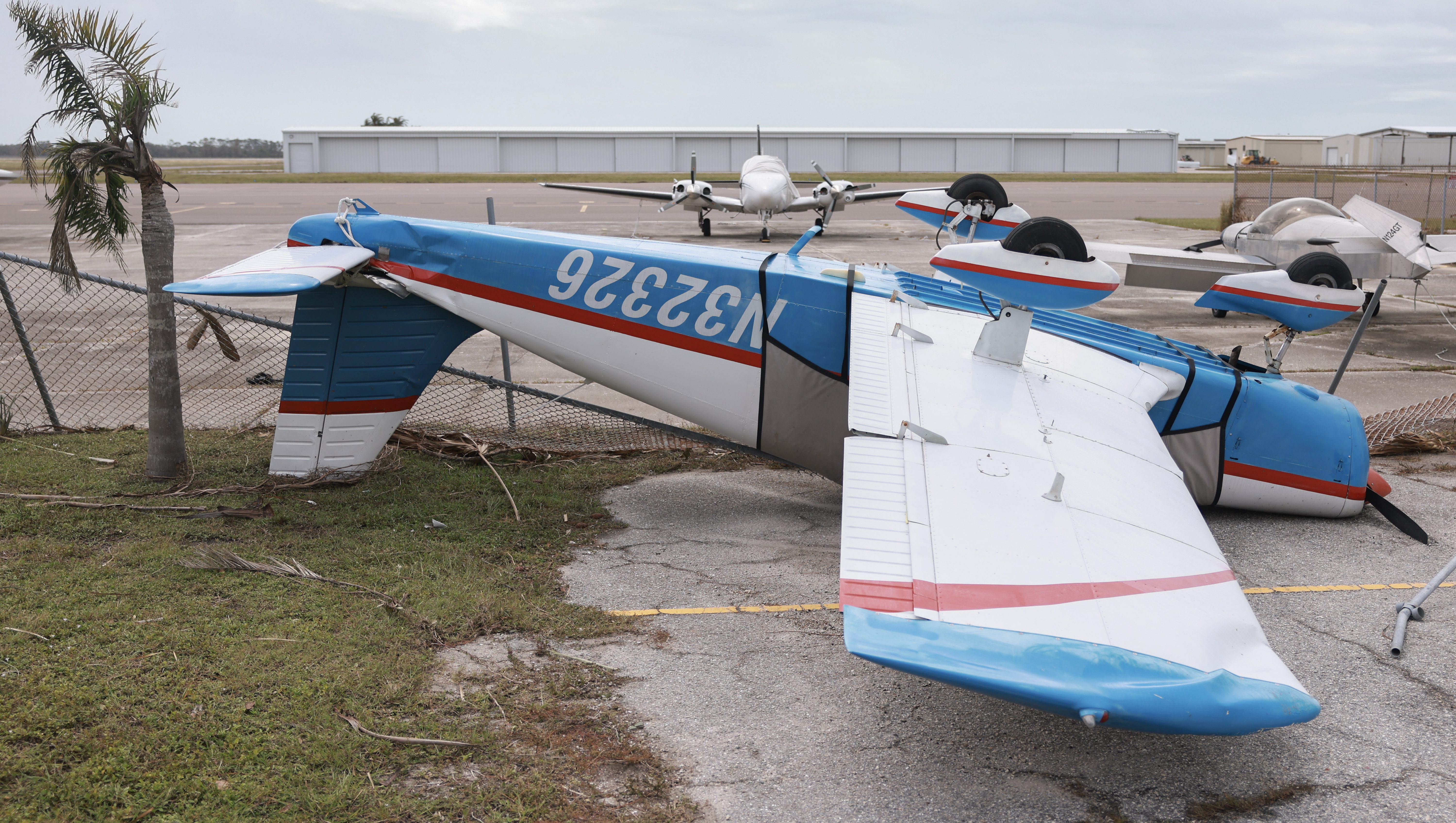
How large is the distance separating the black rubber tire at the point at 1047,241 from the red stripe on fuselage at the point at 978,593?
5.56 feet

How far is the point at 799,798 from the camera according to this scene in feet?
11.4

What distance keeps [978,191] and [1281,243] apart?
31.3 feet

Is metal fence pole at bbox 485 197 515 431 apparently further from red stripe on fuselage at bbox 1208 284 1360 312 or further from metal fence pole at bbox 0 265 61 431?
red stripe on fuselage at bbox 1208 284 1360 312

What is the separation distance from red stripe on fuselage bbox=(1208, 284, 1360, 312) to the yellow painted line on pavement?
5.44ft

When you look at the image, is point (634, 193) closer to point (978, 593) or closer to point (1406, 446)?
point (1406, 446)

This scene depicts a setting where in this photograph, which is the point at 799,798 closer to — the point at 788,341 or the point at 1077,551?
the point at 1077,551

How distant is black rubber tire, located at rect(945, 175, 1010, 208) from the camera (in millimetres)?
7836

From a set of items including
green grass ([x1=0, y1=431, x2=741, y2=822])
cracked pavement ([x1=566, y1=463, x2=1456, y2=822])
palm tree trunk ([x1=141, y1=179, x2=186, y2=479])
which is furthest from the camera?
palm tree trunk ([x1=141, y1=179, x2=186, y2=479])

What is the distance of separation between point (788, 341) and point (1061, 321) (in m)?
1.89

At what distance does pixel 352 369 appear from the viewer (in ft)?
20.6

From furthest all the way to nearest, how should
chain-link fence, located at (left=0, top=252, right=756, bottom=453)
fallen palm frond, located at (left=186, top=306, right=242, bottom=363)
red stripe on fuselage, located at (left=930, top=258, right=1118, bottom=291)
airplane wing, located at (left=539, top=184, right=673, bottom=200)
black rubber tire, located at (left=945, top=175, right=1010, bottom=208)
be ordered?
airplane wing, located at (left=539, top=184, right=673, bottom=200) → black rubber tire, located at (left=945, top=175, right=1010, bottom=208) → chain-link fence, located at (left=0, top=252, right=756, bottom=453) → fallen palm frond, located at (left=186, top=306, right=242, bottom=363) → red stripe on fuselage, located at (left=930, top=258, right=1118, bottom=291)

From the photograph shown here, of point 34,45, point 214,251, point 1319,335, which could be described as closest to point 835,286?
point 34,45

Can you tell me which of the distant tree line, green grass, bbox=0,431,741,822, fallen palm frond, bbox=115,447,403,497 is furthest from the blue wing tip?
the distant tree line

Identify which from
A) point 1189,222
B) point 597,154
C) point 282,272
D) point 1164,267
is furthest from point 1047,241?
point 597,154
